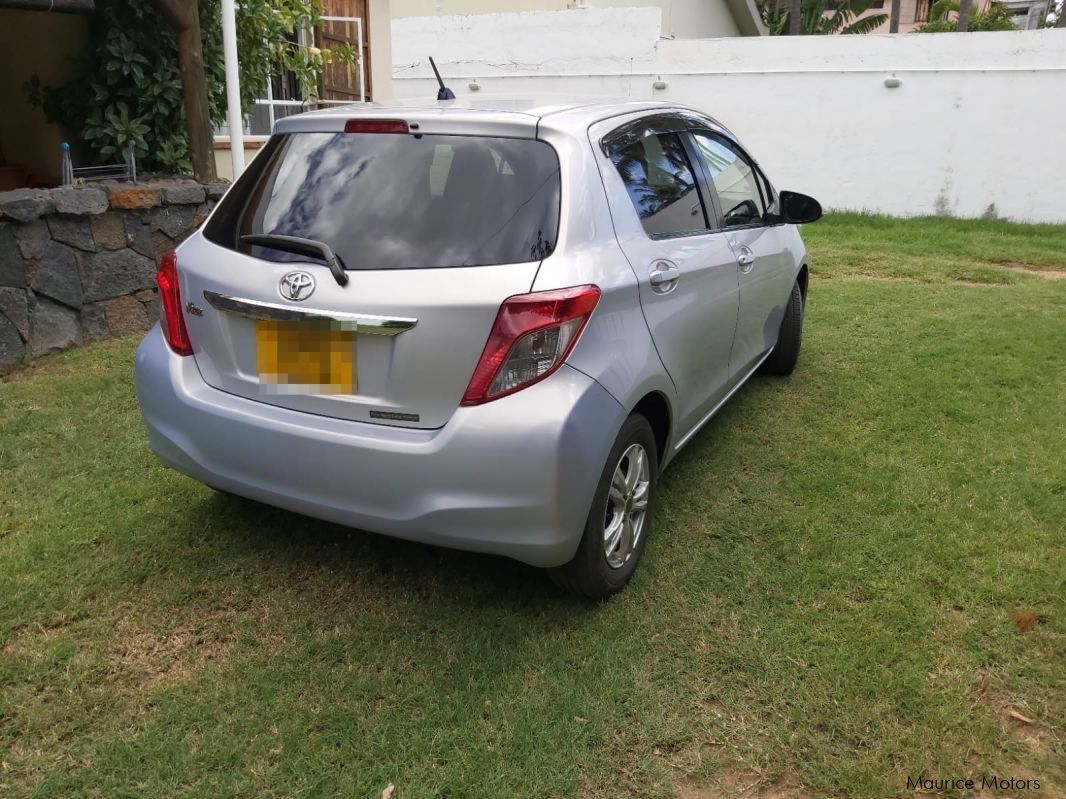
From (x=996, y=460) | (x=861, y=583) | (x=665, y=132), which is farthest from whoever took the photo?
(x=996, y=460)

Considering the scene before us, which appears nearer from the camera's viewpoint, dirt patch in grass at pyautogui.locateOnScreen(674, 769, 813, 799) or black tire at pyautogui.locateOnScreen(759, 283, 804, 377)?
dirt patch in grass at pyautogui.locateOnScreen(674, 769, 813, 799)

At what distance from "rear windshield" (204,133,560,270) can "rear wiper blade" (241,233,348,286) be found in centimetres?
2

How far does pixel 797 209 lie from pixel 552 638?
292cm

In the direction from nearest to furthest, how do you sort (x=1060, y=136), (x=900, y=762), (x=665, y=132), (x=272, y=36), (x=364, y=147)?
(x=900, y=762) < (x=364, y=147) < (x=665, y=132) < (x=272, y=36) < (x=1060, y=136)

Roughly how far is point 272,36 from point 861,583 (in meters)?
6.82

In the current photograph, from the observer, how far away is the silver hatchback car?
2.51 meters

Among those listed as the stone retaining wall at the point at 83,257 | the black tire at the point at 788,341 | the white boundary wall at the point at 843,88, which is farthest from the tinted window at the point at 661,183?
the white boundary wall at the point at 843,88

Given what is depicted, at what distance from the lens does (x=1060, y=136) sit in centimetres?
1135

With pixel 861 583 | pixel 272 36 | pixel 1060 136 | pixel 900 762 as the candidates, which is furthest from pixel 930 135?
pixel 900 762

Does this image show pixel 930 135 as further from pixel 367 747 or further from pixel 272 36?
pixel 367 747

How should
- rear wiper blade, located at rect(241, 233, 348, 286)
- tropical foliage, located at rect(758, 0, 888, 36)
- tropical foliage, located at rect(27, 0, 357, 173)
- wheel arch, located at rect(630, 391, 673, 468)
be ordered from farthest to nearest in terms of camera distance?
tropical foliage, located at rect(758, 0, 888, 36) < tropical foliage, located at rect(27, 0, 357, 173) < wheel arch, located at rect(630, 391, 673, 468) < rear wiper blade, located at rect(241, 233, 348, 286)

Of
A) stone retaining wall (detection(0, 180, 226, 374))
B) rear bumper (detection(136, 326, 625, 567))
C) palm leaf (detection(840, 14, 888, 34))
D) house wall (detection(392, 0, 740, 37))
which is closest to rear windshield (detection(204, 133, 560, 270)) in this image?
rear bumper (detection(136, 326, 625, 567))

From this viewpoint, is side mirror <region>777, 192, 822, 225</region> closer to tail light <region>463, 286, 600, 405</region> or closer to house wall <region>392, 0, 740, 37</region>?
tail light <region>463, 286, 600, 405</region>

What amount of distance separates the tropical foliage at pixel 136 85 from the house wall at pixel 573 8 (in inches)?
301
